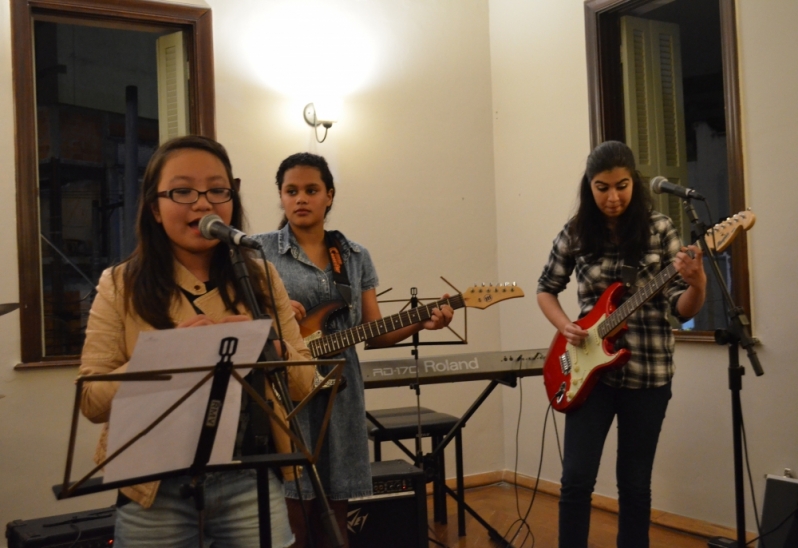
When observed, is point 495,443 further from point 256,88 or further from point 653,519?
point 256,88

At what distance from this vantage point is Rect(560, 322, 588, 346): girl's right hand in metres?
2.79

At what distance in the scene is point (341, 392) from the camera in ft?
8.36

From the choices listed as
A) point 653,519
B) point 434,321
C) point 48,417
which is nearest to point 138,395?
point 434,321

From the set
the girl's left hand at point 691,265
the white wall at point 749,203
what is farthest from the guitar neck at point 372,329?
the white wall at point 749,203

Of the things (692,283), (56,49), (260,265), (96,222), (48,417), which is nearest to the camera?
(260,265)

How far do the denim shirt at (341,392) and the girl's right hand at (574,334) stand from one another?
2.45ft

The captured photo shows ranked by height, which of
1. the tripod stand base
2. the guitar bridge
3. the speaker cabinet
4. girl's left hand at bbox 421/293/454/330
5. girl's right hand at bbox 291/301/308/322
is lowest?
Result: the tripod stand base

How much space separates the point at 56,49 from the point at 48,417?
3475 mm

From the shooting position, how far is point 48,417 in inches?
155

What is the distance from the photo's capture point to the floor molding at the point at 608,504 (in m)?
3.74

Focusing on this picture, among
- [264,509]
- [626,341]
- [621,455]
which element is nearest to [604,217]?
[626,341]

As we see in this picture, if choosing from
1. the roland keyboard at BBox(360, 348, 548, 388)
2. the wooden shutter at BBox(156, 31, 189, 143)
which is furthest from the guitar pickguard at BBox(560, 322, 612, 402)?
the wooden shutter at BBox(156, 31, 189, 143)

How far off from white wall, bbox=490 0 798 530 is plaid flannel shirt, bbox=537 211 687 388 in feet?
3.08

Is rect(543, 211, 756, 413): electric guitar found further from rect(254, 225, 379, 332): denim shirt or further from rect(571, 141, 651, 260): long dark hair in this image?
rect(254, 225, 379, 332): denim shirt
